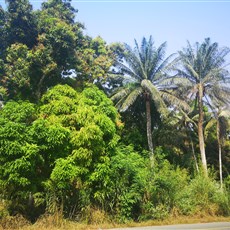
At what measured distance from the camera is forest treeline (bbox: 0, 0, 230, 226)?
565 inches

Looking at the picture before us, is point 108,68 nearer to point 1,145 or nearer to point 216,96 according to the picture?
point 216,96

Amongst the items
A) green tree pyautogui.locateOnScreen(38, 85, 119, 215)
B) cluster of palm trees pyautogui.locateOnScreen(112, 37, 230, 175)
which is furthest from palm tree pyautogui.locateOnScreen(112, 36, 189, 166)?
green tree pyautogui.locateOnScreen(38, 85, 119, 215)

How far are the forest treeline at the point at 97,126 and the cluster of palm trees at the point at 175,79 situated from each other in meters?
0.08

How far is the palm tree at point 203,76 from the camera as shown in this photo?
75.5 feet

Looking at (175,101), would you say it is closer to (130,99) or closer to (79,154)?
(130,99)

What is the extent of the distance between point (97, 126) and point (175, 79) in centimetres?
919

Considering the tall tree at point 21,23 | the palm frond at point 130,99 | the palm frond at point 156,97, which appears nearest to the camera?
the tall tree at point 21,23

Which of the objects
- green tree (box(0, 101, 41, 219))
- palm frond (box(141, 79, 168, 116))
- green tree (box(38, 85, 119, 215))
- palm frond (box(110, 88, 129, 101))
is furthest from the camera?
palm frond (box(110, 88, 129, 101))

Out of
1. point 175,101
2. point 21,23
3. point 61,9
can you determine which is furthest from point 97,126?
point 61,9

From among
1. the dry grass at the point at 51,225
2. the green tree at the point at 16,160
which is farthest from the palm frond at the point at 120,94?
the dry grass at the point at 51,225

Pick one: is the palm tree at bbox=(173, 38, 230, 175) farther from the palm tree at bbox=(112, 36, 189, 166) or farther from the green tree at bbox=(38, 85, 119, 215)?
the green tree at bbox=(38, 85, 119, 215)

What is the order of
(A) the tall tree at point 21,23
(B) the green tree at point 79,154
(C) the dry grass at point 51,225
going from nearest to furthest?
(C) the dry grass at point 51,225 < (B) the green tree at point 79,154 < (A) the tall tree at point 21,23

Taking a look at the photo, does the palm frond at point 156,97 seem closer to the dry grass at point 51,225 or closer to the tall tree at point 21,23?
the dry grass at point 51,225

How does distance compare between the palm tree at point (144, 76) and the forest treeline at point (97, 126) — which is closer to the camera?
the forest treeline at point (97, 126)
